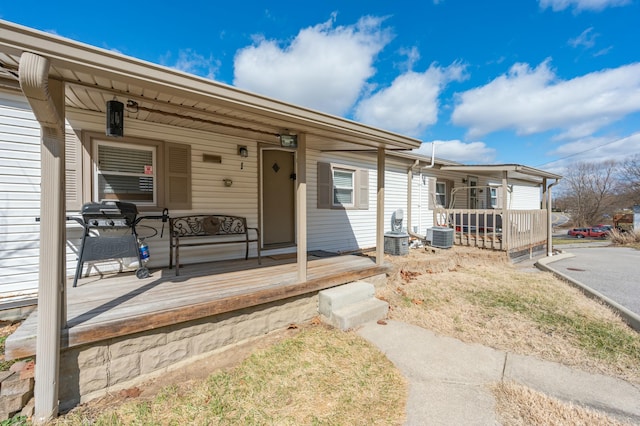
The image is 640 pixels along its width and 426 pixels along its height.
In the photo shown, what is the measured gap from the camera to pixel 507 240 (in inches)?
281

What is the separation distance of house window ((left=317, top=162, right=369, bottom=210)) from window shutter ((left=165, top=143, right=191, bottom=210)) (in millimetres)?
2673

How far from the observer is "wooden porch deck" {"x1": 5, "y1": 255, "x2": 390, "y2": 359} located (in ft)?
7.39

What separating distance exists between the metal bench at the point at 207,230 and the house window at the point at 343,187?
2433 mm

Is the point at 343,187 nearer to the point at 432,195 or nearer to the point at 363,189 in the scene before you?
the point at 363,189

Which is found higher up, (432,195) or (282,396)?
(432,195)

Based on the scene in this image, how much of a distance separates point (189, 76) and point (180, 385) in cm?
259

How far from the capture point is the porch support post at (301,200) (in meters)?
3.50

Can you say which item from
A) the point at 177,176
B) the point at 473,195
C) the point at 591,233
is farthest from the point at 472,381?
the point at 591,233

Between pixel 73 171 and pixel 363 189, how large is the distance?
538 centimetres

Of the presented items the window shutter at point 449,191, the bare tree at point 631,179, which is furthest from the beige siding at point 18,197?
the bare tree at point 631,179

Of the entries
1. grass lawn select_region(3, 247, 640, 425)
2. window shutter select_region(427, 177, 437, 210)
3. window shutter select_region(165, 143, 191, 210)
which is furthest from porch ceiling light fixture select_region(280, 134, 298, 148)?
window shutter select_region(427, 177, 437, 210)

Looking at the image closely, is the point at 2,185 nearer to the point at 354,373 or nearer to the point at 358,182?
the point at 354,373

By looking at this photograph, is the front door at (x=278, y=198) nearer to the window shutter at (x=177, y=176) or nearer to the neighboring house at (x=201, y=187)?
the neighboring house at (x=201, y=187)

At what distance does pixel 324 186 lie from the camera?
246 inches
